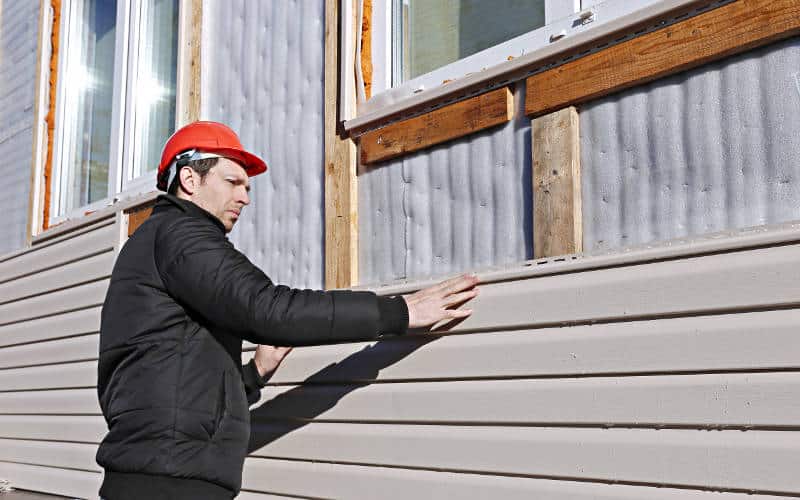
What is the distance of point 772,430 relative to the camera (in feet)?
8.92

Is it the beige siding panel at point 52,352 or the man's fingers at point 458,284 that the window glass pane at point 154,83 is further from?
the man's fingers at point 458,284

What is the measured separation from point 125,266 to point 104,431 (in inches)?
153

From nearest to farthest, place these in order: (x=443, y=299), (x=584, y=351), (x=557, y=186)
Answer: (x=584, y=351) < (x=557, y=186) < (x=443, y=299)

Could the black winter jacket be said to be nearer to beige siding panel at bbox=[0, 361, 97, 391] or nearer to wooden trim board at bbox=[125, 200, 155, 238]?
wooden trim board at bbox=[125, 200, 155, 238]

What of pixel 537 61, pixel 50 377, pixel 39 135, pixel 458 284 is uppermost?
pixel 39 135

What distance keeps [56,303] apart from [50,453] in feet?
4.07

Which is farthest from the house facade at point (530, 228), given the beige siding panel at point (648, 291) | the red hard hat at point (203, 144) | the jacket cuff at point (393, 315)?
the red hard hat at point (203, 144)

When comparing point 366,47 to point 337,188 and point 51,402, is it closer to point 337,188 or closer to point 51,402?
point 337,188

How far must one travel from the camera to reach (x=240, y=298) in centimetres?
293

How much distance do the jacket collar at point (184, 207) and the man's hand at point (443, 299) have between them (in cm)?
80

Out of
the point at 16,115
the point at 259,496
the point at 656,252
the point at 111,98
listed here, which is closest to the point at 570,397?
the point at 656,252

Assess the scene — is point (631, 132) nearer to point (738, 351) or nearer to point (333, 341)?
point (738, 351)

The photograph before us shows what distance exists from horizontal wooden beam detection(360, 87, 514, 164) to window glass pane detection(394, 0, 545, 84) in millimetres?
354

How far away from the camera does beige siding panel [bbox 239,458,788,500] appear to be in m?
3.05
